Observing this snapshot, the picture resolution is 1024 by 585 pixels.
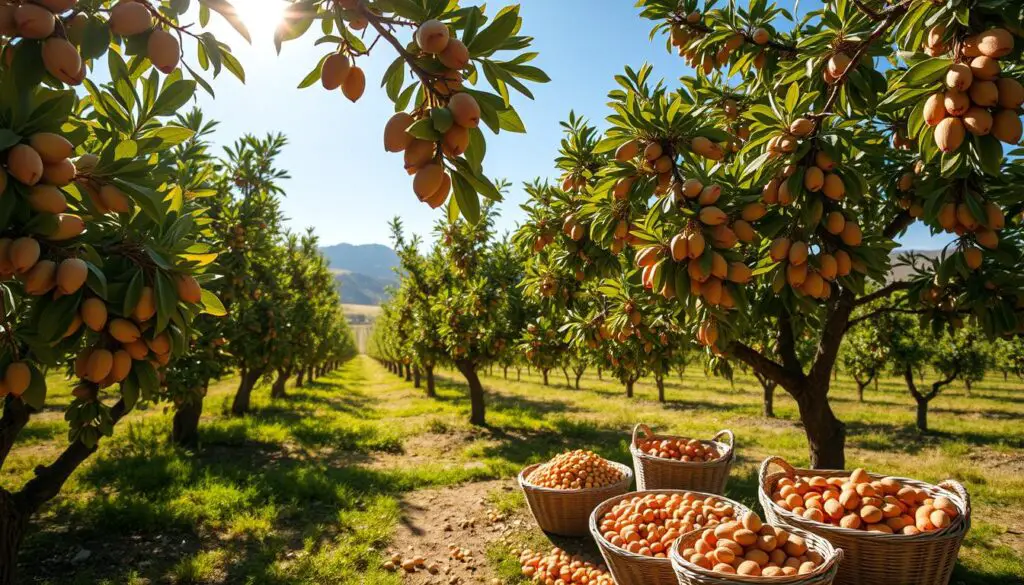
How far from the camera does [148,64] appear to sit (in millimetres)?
2014

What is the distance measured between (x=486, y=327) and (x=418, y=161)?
36.9ft

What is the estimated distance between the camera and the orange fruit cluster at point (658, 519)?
12.7 ft

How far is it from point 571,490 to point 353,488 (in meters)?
3.93

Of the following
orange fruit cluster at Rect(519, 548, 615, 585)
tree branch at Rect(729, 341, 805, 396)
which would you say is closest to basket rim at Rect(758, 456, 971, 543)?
tree branch at Rect(729, 341, 805, 396)

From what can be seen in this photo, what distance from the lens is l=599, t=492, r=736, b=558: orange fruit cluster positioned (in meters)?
3.88

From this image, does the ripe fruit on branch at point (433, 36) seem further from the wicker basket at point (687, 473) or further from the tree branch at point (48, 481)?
the wicker basket at point (687, 473)

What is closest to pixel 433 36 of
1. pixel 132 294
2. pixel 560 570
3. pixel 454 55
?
pixel 454 55

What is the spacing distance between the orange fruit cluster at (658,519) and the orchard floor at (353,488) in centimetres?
132

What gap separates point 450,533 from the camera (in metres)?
5.91

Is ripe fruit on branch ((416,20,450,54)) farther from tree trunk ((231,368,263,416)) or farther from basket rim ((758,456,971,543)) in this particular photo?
tree trunk ((231,368,263,416))

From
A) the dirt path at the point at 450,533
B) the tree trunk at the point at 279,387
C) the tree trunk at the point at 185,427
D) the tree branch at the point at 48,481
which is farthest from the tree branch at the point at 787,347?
the tree trunk at the point at 279,387

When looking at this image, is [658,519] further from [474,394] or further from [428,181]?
Result: [474,394]

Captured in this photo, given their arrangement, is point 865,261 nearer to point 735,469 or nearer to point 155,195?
point 155,195

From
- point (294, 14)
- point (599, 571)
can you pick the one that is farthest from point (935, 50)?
point (599, 571)
